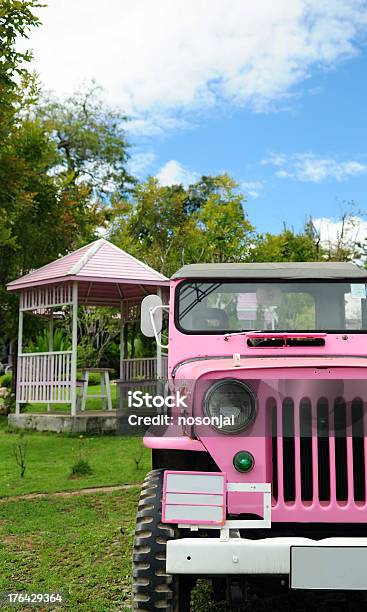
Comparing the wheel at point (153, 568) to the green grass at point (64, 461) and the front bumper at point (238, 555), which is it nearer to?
the front bumper at point (238, 555)

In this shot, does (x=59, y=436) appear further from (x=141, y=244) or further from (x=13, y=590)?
(x=141, y=244)

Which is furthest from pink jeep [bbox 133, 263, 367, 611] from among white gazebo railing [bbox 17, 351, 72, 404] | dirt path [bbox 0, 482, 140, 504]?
white gazebo railing [bbox 17, 351, 72, 404]

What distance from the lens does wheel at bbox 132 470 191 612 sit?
3.18 meters

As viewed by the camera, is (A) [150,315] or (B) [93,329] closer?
(A) [150,315]

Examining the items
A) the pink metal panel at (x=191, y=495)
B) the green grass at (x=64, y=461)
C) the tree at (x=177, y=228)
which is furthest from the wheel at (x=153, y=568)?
the tree at (x=177, y=228)

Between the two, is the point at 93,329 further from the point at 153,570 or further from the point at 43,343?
the point at 153,570

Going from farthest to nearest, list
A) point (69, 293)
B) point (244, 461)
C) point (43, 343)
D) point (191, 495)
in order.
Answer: point (43, 343) < point (69, 293) < point (244, 461) < point (191, 495)

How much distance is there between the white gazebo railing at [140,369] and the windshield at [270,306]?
9723 mm

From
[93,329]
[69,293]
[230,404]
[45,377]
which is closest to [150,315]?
[230,404]

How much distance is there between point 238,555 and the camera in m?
2.92

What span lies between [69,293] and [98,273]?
0.78 metres

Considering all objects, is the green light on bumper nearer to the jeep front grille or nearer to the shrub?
the jeep front grille

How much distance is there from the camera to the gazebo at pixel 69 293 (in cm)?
1313

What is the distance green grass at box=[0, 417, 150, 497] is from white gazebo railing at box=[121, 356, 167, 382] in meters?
2.34
